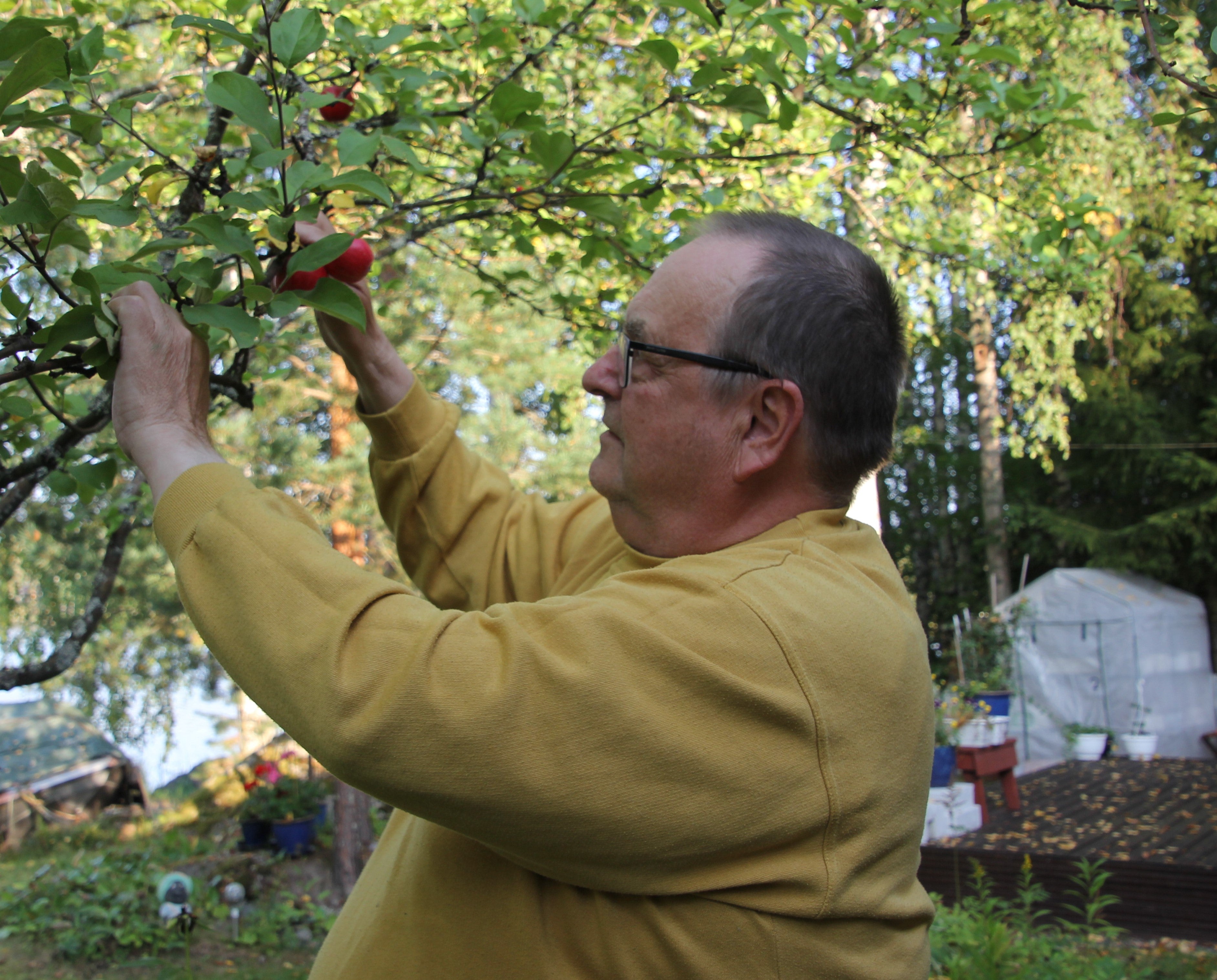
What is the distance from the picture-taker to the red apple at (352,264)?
4.54 ft

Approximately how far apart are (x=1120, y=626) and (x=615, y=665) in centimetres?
1409

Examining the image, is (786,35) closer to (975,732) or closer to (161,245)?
(161,245)

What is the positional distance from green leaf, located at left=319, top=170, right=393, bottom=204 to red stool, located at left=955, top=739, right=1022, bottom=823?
686 cm

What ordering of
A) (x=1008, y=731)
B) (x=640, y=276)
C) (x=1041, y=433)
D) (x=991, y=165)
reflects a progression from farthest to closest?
(x=1008, y=731) < (x=1041, y=433) < (x=640, y=276) < (x=991, y=165)

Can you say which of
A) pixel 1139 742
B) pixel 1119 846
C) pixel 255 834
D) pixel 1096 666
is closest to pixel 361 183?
pixel 1119 846

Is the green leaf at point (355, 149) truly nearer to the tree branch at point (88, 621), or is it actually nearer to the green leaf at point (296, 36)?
the green leaf at point (296, 36)

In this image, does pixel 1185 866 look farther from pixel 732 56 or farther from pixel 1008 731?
pixel 1008 731

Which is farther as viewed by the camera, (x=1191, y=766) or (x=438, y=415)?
(x=1191, y=766)

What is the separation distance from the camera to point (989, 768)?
7.03m

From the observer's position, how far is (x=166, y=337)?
107cm

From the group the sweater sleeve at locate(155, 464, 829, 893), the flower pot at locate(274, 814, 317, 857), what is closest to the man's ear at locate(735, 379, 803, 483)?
the sweater sleeve at locate(155, 464, 829, 893)

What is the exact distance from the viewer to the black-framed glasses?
1212mm

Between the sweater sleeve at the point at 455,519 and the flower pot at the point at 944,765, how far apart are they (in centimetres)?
589

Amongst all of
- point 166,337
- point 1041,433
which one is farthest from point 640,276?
point 1041,433
